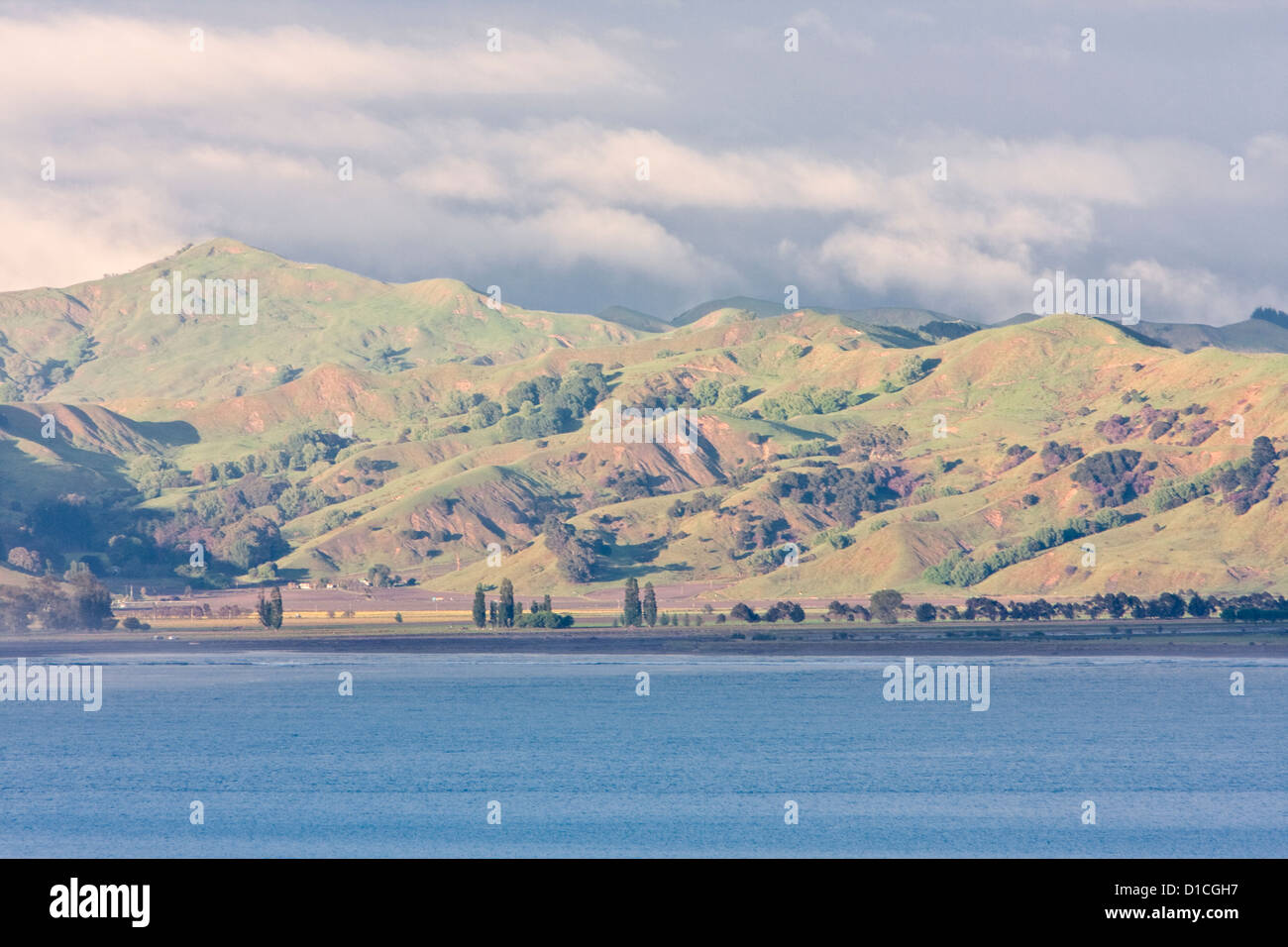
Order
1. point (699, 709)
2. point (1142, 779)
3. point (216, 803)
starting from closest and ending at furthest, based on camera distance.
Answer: point (216, 803) < point (1142, 779) < point (699, 709)

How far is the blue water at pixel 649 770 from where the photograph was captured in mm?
90875

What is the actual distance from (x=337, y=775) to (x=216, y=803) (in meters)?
14.5

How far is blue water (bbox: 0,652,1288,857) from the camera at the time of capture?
298 ft

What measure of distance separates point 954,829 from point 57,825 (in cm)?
5325

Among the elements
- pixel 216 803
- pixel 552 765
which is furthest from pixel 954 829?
pixel 216 803

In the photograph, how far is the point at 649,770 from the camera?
120125mm

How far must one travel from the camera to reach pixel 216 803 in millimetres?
104750

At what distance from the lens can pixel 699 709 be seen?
161375mm
